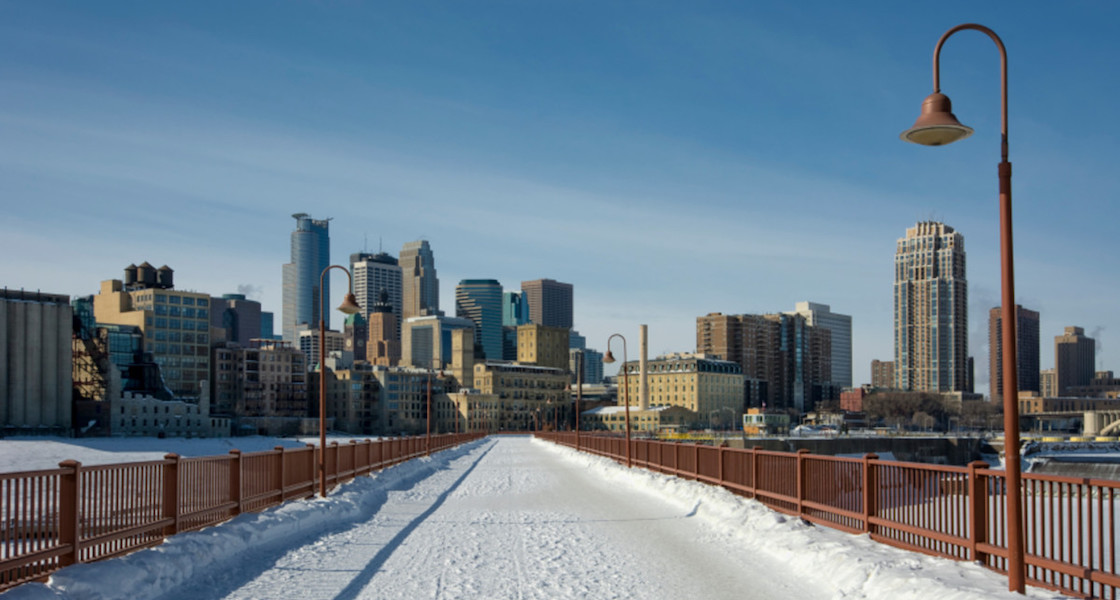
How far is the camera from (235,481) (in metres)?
17.0

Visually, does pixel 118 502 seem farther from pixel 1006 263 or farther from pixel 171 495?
pixel 1006 263

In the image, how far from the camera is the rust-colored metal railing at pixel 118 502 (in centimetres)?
1025

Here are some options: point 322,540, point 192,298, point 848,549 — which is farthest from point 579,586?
point 192,298

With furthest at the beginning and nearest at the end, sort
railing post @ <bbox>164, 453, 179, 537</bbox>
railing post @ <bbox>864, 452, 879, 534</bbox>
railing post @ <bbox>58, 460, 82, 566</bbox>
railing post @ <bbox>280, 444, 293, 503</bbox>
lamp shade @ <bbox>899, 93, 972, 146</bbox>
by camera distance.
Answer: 1. railing post @ <bbox>280, 444, 293, 503</bbox>
2. railing post @ <bbox>864, 452, 879, 534</bbox>
3. railing post @ <bbox>164, 453, 179, 537</bbox>
4. railing post @ <bbox>58, 460, 82, 566</bbox>
5. lamp shade @ <bbox>899, 93, 972, 146</bbox>

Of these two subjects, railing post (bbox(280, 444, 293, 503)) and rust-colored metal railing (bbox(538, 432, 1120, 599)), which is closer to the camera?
rust-colored metal railing (bbox(538, 432, 1120, 599))

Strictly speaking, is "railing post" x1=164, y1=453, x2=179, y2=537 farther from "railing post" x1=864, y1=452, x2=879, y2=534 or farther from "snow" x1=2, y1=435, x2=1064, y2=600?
"railing post" x1=864, y1=452, x2=879, y2=534

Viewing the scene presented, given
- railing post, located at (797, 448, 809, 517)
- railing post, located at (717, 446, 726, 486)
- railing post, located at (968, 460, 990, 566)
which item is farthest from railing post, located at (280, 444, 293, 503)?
railing post, located at (968, 460, 990, 566)

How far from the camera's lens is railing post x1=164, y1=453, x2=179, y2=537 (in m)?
13.9

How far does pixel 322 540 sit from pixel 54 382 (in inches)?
6036

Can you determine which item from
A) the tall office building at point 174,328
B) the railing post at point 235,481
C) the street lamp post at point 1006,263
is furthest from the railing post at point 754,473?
the tall office building at point 174,328

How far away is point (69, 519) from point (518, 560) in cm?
590

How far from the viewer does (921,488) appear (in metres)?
13.1

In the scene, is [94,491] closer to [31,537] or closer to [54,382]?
[31,537]

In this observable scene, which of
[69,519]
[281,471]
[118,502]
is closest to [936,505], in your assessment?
[69,519]
